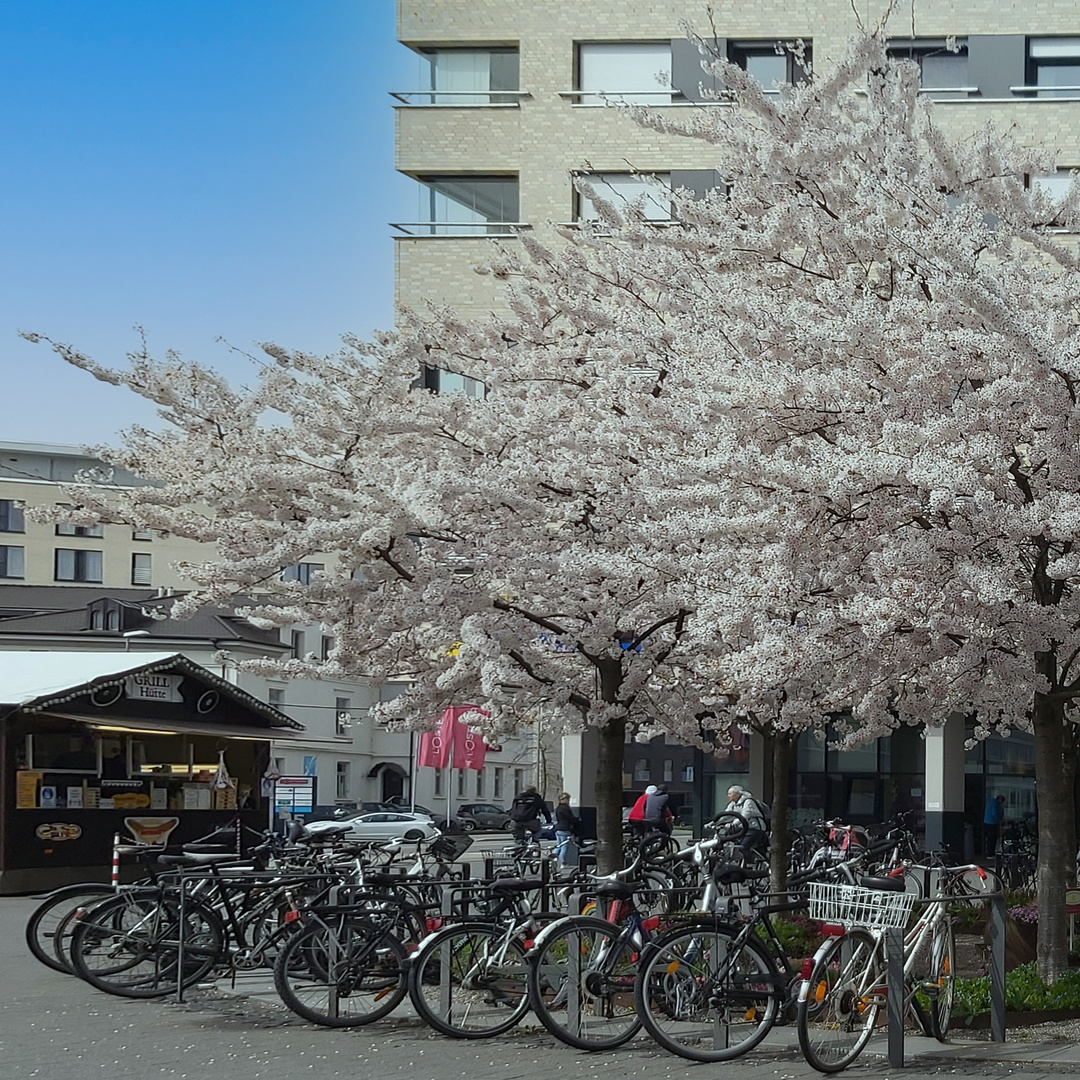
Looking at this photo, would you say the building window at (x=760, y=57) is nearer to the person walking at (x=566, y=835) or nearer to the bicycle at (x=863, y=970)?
the person walking at (x=566, y=835)

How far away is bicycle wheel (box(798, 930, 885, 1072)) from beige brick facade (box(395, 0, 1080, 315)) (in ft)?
89.0

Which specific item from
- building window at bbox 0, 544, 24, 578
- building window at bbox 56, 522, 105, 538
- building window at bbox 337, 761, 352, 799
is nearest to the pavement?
building window at bbox 337, 761, 352, 799

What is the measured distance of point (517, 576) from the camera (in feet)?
44.7

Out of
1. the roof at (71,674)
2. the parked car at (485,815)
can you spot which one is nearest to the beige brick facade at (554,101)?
the roof at (71,674)

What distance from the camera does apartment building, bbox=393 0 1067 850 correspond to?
3522 centimetres

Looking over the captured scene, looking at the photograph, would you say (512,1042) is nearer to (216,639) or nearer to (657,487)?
(657,487)

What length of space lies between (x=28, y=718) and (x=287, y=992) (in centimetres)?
1585

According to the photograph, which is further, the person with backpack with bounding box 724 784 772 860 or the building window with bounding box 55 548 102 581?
the building window with bounding box 55 548 102 581

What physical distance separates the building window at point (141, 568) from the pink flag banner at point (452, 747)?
222 feet

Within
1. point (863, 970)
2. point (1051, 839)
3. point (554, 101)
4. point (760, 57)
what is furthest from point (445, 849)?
point (760, 57)

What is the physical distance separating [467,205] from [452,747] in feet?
45.1

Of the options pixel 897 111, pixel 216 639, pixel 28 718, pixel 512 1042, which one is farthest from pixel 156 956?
pixel 216 639

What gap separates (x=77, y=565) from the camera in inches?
3858

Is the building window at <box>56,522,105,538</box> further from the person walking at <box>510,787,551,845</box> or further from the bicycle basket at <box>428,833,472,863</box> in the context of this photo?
the bicycle basket at <box>428,833,472,863</box>
